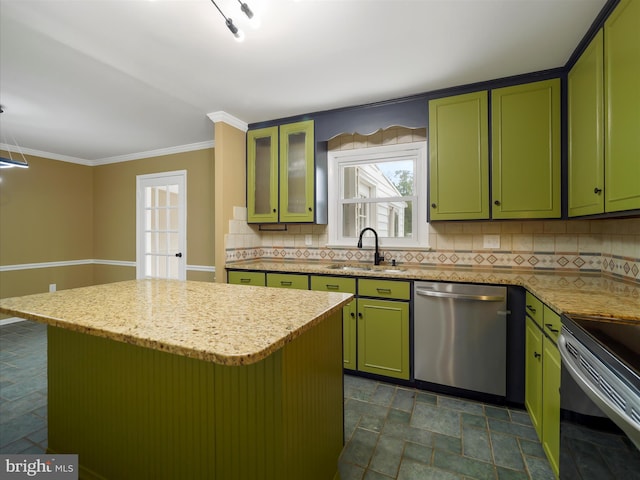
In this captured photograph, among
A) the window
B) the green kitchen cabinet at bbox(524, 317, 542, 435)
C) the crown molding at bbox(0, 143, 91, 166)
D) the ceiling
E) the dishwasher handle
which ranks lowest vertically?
the green kitchen cabinet at bbox(524, 317, 542, 435)

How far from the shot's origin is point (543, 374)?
64.7 inches

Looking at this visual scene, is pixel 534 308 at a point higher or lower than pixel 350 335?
higher

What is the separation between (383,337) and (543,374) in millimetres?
1065

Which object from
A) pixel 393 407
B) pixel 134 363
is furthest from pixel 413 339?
pixel 134 363

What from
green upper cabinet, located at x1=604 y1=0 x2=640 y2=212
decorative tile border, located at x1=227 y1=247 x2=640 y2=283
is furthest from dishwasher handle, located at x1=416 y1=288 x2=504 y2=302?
green upper cabinet, located at x1=604 y1=0 x2=640 y2=212

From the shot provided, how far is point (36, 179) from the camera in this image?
4.26 meters

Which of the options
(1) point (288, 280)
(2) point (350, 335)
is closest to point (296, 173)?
(1) point (288, 280)

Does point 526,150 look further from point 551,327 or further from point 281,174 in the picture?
point 281,174

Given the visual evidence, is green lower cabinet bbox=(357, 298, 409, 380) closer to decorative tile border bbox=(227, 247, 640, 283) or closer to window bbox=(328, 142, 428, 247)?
decorative tile border bbox=(227, 247, 640, 283)

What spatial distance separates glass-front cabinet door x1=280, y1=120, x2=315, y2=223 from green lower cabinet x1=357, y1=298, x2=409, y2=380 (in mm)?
1115

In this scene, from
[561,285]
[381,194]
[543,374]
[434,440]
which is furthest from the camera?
[381,194]

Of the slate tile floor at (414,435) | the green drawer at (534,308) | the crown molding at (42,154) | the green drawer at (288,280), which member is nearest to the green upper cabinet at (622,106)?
the green drawer at (534,308)

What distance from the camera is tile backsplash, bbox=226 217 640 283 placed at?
6.67 feet

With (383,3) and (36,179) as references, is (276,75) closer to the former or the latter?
(383,3)
